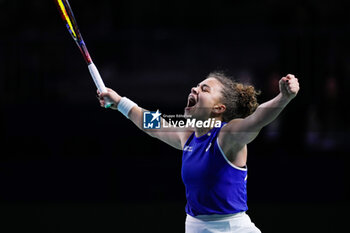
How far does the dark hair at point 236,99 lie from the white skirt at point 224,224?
2.19 ft

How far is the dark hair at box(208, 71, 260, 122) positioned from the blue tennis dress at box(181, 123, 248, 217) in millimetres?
224

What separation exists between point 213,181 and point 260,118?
22.1 inches

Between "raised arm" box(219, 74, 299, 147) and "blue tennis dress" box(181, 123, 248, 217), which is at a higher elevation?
"raised arm" box(219, 74, 299, 147)

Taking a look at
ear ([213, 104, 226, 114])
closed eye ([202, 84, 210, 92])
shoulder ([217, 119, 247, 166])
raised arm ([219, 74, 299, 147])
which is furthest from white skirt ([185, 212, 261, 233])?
closed eye ([202, 84, 210, 92])

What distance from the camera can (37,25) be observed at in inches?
306

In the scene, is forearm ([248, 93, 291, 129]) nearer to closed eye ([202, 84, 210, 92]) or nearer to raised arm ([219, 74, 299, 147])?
raised arm ([219, 74, 299, 147])

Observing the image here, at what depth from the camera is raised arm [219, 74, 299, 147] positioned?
2.97m

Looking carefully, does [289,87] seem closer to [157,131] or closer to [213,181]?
[213,181]

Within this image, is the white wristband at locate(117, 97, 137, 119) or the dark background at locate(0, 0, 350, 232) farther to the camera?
the dark background at locate(0, 0, 350, 232)

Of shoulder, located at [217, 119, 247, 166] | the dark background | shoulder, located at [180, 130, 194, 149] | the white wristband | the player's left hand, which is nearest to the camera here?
the player's left hand

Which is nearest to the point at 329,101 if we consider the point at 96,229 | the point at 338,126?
the point at 338,126

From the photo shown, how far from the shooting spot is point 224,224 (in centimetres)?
337

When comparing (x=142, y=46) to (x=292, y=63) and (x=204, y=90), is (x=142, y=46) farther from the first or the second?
(x=204, y=90)

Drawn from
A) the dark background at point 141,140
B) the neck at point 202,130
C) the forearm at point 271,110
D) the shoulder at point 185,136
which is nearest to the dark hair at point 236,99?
the neck at point 202,130
